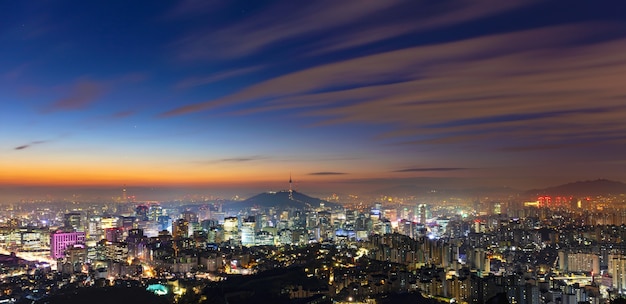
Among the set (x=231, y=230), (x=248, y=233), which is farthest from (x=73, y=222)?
(x=248, y=233)

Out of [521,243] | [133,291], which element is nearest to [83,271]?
[133,291]

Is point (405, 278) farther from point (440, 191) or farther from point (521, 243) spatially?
point (440, 191)

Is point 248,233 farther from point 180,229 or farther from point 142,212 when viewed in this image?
point 142,212

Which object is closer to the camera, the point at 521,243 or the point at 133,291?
the point at 133,291

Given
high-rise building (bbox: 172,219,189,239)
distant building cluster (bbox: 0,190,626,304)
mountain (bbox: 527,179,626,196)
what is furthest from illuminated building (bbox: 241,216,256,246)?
mountain (bbox: 527,179,626,196)

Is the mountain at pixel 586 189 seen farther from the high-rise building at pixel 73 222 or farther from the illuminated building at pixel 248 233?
the high-rise building at pixel 73 222
